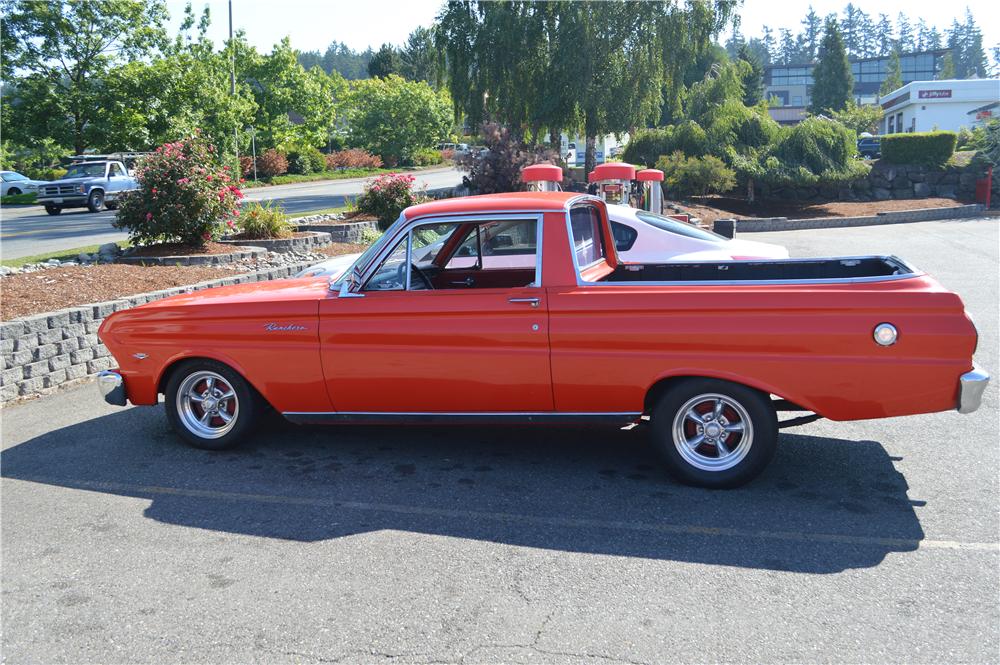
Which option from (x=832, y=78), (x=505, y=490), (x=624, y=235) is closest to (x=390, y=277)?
(x=505, y=490)

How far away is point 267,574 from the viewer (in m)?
4.22

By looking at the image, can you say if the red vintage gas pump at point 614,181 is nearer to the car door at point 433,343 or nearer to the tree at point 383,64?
the car door at point 433,343

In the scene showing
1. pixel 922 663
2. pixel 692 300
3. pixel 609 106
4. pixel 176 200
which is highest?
pixel 609 106

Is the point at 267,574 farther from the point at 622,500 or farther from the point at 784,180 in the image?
the point at 784,180

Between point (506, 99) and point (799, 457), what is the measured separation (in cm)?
2707

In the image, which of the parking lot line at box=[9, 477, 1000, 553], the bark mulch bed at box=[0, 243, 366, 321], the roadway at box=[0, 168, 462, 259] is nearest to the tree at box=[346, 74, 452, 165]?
the roadway at box=[0, 168, 462, 259]

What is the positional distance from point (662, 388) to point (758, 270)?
4.71 feet

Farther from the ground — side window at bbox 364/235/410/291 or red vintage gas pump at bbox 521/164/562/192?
red vintage gas pump at bbox 521/164/562/192

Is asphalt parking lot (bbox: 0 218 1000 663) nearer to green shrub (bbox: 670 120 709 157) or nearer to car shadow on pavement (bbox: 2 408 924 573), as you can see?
car shadow on pavement (bbox: 2 408 924 573)

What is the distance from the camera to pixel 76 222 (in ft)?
79.0

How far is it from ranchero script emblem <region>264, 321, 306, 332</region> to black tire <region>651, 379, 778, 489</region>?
231cm

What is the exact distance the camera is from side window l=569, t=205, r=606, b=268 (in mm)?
5848

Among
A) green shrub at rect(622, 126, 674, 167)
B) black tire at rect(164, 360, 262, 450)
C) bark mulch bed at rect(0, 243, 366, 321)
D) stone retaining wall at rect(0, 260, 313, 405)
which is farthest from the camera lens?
green shrub at rect(622, 126, 674, 167)

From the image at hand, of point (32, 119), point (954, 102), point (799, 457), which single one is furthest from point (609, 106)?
point (954, 102)
